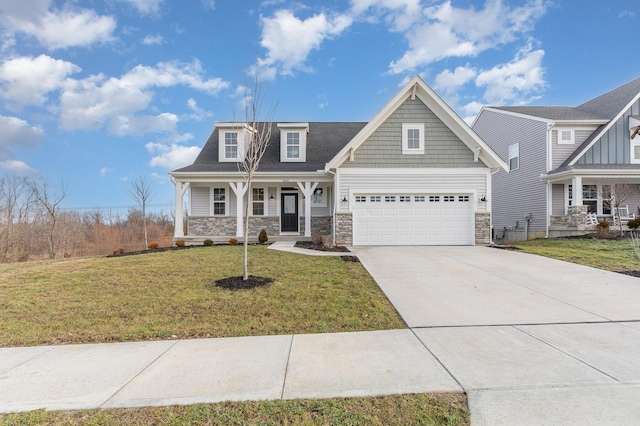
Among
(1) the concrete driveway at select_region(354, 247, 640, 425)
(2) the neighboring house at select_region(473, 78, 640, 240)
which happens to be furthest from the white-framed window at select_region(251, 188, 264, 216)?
(2) the neighboring house at select_region(473, 78, 640, 240)

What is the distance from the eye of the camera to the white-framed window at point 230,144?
16062 millimetres

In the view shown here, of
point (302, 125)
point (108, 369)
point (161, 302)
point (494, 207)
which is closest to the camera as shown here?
point (108, 369)

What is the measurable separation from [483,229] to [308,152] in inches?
365

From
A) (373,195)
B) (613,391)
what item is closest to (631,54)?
(373,195)

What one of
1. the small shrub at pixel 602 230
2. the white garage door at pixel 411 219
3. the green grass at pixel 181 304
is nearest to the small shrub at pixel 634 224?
the small shrub at pixel 602 230

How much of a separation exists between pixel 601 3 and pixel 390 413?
56.1ft

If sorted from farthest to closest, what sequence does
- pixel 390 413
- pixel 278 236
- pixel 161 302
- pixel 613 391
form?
pixel 278 236 < pixel 161 302 < pixel 613 391 < pixel 390 413

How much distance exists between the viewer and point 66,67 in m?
13.0

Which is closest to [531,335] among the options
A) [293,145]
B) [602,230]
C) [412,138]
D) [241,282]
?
[241,282]

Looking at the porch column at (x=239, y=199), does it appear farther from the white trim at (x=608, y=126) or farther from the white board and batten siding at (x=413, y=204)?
the white trim at (x=608, y=126)

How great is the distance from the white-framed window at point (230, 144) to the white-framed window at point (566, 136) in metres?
17.3

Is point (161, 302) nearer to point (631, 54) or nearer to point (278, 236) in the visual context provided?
point (278, 236)

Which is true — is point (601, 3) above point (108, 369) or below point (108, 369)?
above

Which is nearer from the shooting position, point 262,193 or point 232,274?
point 232,274
